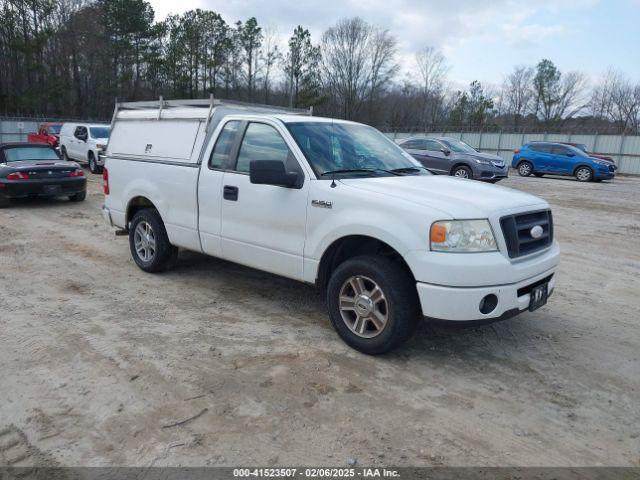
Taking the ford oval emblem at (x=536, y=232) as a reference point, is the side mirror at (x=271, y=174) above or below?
above

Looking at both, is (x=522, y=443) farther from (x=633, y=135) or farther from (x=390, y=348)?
(x=633, y=135)

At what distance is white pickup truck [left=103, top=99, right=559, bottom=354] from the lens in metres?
3.62

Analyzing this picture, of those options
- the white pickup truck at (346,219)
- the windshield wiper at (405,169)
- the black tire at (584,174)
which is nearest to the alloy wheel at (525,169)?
the black tire at (584,174)

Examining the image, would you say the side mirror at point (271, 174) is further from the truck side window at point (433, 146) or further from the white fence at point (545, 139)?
the white fence at point (545, 139)

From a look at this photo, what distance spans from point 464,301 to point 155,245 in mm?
3986

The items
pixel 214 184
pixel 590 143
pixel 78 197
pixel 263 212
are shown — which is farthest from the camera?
pixel 590 143

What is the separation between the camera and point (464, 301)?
3541 millimetres

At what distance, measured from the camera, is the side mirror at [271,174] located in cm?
415

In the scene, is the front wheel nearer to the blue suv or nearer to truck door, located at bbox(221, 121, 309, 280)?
the blue suv

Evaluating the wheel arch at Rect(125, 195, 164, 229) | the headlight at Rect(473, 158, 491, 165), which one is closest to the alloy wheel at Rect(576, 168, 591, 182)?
the headlight at Rect(473, 158, 491, 165)

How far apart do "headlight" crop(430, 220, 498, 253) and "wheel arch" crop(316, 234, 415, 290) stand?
1.53ft

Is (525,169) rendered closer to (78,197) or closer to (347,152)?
(78,197)

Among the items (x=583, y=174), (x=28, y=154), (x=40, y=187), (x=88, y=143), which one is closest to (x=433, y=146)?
(x=583, y=174)

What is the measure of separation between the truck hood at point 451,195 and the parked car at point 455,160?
1141 centimetres
